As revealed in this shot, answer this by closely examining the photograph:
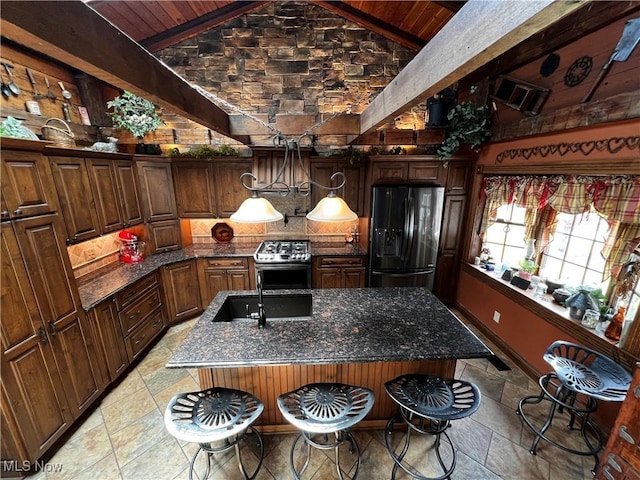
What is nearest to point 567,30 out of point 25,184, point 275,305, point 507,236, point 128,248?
point 507,236

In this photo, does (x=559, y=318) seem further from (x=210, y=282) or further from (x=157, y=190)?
(x=157, y=190)

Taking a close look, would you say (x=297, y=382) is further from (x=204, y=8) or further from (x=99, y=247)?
(x=204, y=8)

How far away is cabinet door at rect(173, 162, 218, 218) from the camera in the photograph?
370 cm

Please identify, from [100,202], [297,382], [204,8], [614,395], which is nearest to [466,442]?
[614,395]

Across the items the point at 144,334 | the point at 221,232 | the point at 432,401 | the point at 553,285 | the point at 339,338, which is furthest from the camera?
the point at 221,232

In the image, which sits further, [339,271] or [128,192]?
[339,271]

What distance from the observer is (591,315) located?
2.21m

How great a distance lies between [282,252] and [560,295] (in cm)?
321

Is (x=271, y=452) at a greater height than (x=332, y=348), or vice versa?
(x=332, y=348)

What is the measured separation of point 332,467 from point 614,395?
1981mm

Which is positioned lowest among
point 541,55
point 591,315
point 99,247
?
point 591,315

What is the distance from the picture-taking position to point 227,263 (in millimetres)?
3783

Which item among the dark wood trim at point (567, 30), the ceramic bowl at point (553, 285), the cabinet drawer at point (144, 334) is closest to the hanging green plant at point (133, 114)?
the cabinet drawer at point (144, 334)

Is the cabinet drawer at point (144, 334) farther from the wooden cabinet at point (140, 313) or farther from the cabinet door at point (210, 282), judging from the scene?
the cabinet door at point (210, 282)
